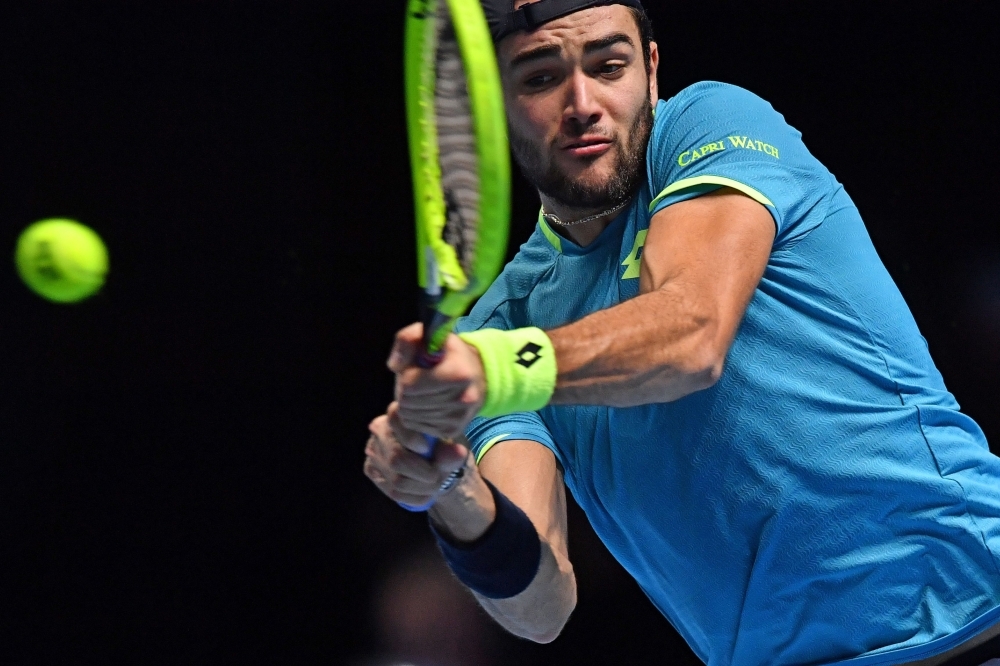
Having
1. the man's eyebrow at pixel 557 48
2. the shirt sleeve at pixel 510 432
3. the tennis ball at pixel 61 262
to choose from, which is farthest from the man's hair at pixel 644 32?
the tennis ball at pixel 61 262

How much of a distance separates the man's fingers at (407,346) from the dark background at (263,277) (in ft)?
8.48

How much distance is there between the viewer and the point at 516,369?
1.62 m

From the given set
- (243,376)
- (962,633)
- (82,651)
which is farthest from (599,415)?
(82,651)

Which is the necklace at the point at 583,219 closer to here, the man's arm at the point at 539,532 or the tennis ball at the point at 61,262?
the man's arm at the point at 539,532

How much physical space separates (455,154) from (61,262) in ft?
6.97

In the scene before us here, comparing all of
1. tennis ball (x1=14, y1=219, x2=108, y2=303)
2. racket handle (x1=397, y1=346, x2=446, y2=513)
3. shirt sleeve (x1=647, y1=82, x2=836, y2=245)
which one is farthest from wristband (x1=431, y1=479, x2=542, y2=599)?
tennis ball (x1=14, y1=219, x2=108, y2=303)

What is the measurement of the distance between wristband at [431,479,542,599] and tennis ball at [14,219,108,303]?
173cm

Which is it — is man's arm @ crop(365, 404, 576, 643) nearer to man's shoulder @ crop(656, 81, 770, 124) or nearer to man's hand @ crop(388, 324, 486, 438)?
man's hand @ crop(388, 324, 486, 438)

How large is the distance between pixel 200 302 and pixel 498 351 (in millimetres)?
2629

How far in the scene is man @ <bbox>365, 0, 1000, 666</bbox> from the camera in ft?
6.40

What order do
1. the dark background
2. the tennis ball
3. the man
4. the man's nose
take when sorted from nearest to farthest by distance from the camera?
the man, the man's nose, the tennis ball, the dark background

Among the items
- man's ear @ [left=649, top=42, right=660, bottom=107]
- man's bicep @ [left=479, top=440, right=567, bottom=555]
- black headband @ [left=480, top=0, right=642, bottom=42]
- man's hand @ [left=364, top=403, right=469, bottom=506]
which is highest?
black headband @ [left=480, top=0, right=642, bottom=42]

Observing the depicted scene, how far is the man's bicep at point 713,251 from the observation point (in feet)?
6.03

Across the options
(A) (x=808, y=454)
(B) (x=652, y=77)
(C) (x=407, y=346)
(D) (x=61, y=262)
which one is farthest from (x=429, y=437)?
(D) (x=61, y=262)
